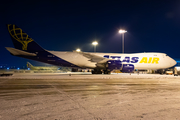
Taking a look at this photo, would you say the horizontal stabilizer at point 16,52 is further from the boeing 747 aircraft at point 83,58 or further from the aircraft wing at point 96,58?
the aircraft wing at point 96,58

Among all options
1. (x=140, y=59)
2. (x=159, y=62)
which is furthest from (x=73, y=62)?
(x=159, y=62)

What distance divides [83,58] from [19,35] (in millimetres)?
10637

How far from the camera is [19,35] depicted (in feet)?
72.5

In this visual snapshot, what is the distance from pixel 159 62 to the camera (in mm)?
27109

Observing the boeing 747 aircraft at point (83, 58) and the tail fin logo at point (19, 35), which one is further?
the boeing 747 aircraft at point (83, 58)

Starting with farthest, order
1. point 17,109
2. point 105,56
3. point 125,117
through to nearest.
Answer: point 105,56
point 17,109
point 125,117

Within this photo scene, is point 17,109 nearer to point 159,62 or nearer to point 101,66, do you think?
point 101,66

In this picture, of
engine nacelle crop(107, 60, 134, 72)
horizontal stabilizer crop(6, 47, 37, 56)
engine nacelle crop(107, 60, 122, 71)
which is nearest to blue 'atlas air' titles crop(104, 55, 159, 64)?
engine nacelle crop(107, 60, 134, 72)

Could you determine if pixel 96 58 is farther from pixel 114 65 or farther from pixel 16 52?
pixel 16 52

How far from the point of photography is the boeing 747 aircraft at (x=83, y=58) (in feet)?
72.9

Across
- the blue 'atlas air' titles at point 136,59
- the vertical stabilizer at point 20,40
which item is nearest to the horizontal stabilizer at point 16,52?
the vertical stabilizer at point 20,40

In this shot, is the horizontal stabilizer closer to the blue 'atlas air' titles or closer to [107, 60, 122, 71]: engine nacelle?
[107, 60, 122, 71]: engine nacelle

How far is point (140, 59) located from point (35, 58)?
18070mm

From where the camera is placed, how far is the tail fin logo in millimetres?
21817
